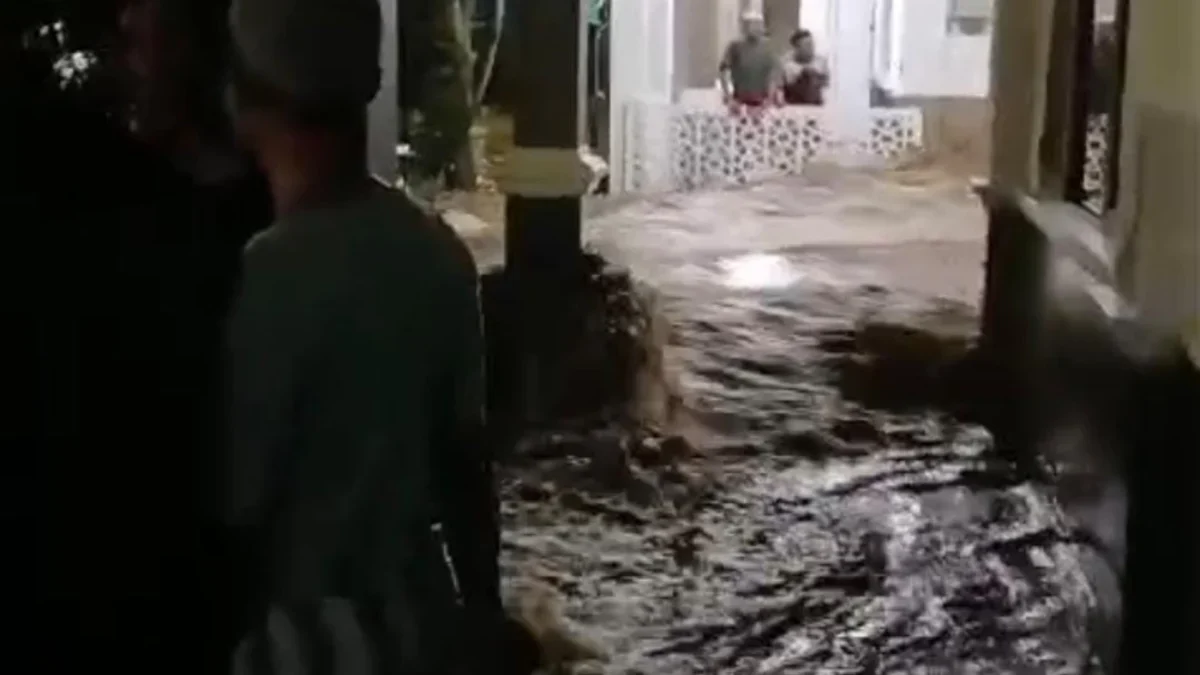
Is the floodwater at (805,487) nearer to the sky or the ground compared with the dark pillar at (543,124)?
nearer to the ground

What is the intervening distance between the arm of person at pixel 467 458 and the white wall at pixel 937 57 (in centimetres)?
20

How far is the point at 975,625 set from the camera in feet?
2.57

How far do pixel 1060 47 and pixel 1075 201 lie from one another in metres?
0.06

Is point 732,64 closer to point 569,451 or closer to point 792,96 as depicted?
point 792,96

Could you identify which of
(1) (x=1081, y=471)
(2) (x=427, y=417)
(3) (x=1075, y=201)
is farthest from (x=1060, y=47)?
(2) (x=427, y=417)

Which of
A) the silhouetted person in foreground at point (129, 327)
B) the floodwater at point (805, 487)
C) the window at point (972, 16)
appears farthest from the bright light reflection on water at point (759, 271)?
the silhouetted person in foreground at point (129, 327)

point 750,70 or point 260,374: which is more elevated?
point 750,70

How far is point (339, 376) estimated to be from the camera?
28.5 inches

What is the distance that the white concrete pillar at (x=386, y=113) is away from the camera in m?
0.73

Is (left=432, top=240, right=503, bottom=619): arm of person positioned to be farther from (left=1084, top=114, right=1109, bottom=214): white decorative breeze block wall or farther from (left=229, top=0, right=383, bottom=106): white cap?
(left=1084, top=114, right=1109, bottom=214): white decorative breeze block wall

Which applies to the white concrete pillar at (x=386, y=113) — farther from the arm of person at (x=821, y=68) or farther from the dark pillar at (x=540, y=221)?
the arm of person at (x=821, y=68)

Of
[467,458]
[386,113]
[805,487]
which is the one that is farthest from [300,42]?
[805,487]

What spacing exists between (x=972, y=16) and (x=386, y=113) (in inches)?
9.6

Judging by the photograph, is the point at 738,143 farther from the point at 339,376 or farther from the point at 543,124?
the point at 339,376
